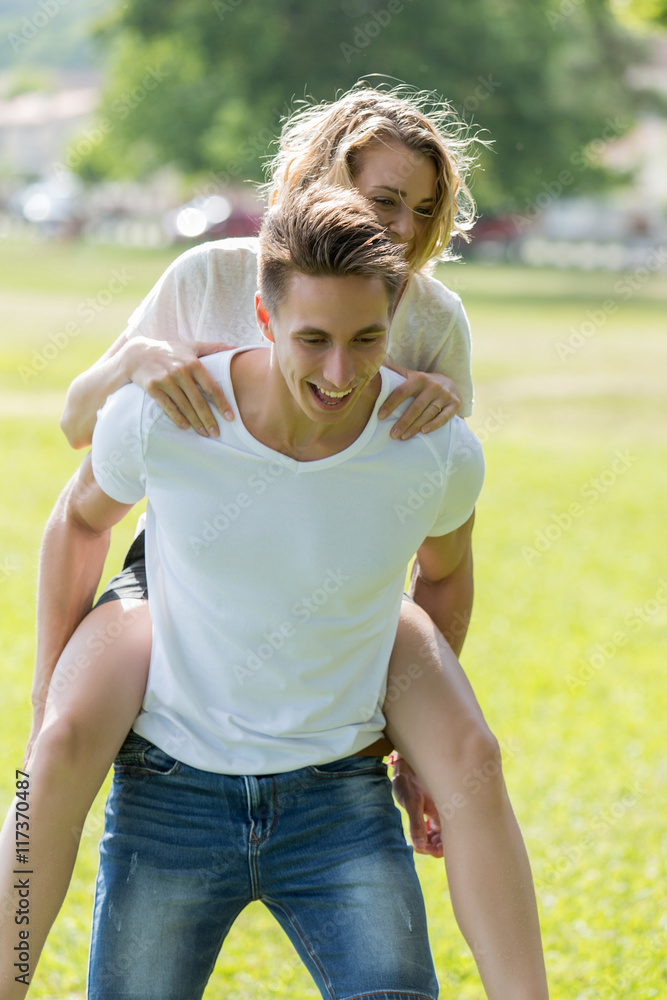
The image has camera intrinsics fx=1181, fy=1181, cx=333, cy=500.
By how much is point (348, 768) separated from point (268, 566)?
462 mm

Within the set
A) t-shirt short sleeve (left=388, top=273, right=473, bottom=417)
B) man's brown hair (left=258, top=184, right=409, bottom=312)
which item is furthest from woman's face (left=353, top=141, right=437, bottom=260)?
man's brown hair (left=258, top=184, right=409, bottom=312)

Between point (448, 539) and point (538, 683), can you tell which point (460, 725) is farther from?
point (538, 683)

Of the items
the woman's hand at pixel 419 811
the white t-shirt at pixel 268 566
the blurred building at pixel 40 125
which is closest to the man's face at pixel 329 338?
the white t-shirt at pixel 268 566

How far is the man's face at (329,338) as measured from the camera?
2061 mm

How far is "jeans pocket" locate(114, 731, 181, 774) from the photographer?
2307mm

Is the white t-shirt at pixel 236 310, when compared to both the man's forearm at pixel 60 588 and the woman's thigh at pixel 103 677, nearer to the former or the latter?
the man's forearm at pixel 60 588

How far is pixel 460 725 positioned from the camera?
2311mm

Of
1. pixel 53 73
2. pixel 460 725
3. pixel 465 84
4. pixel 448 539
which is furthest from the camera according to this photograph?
pixel 53 73

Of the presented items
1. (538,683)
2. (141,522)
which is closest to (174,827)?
(141,522)

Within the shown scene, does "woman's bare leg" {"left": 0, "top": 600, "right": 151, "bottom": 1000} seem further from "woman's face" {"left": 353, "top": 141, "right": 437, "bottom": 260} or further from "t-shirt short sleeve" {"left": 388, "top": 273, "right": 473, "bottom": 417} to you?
"woman's face" {"left": 353, "top": 141, "right": 437, "bottom": 260}

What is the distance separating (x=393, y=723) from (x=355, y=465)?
0.54 m

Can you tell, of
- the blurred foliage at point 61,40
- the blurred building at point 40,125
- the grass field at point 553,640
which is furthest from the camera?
the blurred building at point 40,125

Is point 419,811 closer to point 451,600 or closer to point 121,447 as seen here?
point 451,600

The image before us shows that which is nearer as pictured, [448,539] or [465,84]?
[448,539]
